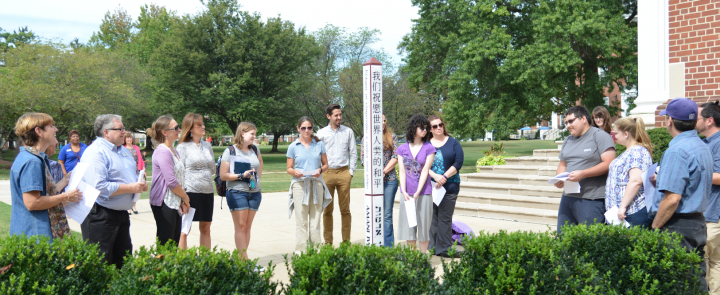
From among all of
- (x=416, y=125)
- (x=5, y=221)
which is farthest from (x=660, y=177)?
(x=5, y=221)

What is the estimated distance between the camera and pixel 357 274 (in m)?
3.08

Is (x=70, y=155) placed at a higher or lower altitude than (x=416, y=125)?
lower

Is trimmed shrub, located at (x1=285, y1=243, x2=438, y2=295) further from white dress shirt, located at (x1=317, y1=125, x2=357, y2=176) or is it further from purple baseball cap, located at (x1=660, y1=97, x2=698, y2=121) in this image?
white dress shirt, located at (x1=317, y1=125, x2=357, y2=176)

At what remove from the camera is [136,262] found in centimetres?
302

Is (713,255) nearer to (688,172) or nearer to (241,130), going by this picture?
(688,172)

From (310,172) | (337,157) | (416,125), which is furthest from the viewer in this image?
(337,157)

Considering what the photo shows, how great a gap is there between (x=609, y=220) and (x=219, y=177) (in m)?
4.23

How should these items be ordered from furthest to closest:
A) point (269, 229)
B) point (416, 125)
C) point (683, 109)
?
point (269, 229) < point (416, 125) < point (683, 109)

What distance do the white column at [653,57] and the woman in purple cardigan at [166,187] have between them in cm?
974

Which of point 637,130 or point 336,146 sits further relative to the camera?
point 336,146

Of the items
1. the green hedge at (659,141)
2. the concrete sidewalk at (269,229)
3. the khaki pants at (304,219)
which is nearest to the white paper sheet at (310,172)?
the khaki pants at (304,219)

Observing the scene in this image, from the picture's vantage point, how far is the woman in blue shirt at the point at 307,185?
256 inches

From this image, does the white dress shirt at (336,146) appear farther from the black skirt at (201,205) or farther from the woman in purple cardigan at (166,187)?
the woman in purple cardigan at (166,187)

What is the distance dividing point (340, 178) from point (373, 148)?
2.81 m
